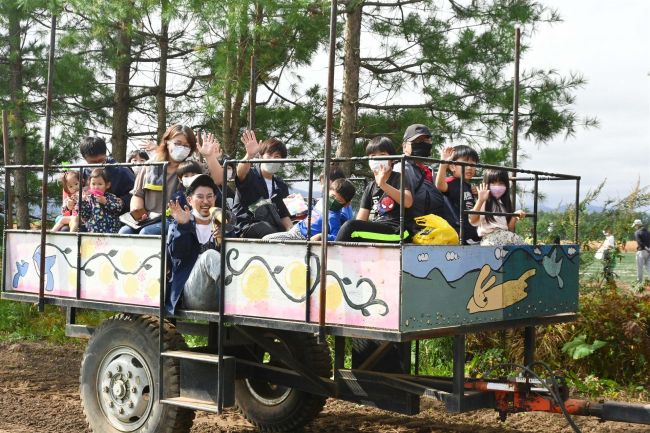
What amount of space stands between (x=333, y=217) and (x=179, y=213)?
0.97 m

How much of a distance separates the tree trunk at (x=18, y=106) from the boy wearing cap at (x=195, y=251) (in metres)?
11.7

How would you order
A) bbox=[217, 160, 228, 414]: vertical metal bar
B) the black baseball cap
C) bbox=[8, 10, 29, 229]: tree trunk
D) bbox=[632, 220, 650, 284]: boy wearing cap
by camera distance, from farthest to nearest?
bbox=[632, 220, 650, 284]: boy wearing cap, bbox=[8, 10, 29, 229]: tree trunk, the black baseball cap, bbox=[217, 160, 228, 414]: vertical metal bar

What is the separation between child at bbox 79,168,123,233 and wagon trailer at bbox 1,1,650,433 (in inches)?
8.8

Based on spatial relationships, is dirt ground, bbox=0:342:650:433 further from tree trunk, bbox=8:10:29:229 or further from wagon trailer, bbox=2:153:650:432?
tree trunk, bbox=8:10:29:229

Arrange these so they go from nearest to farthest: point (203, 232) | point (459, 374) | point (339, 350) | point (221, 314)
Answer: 1. point (459, 374)
2. point (221, 314)
3. point (339, 350)
4. point (203, 232)

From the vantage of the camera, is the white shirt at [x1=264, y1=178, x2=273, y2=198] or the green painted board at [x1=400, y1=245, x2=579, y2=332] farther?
the white shirt at [x1=264, y1=178, x2=273, y2=198]

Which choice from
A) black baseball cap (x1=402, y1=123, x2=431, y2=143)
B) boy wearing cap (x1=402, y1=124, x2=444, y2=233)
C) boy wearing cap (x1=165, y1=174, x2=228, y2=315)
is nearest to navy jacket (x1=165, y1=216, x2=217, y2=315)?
boy wearing cap (x1=165, y1=174, x2=228, y2=315)

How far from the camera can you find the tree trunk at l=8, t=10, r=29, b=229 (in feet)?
55.5

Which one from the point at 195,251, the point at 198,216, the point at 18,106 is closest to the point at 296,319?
the point at 195,251

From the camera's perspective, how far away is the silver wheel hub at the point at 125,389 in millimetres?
6145

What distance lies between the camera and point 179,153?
6.39 metres

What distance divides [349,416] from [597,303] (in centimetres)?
274

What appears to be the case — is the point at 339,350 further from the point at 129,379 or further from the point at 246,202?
the point at 129,379

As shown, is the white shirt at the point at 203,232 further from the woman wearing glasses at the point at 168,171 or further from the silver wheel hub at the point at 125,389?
the silver wheel hub at the point at 125,389
